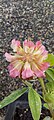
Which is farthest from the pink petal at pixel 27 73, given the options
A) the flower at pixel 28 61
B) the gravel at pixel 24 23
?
the gravel at pixel 24 23

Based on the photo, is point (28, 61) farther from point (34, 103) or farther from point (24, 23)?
point (24, 23)

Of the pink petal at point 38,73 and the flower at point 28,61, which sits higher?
the flower at point 28,61

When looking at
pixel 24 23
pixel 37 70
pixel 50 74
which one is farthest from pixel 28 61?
pixel 24 23

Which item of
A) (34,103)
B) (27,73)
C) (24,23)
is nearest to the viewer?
(27,73)

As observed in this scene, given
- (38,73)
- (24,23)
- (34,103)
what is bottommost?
(24,23)

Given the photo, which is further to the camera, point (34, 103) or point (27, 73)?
point (34, 103)

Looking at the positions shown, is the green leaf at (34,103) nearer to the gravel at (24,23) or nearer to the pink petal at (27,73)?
the pink petal at (27,73)

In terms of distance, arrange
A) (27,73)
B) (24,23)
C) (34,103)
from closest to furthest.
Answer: (27,73) → (34,103) → (24,23)
